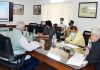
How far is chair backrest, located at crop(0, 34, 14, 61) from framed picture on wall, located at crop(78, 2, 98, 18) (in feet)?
12.2

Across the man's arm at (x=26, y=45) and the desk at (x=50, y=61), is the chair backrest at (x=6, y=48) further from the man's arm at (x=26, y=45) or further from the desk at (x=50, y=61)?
the desk at (x=50, y=61)

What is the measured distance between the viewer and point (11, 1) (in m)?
7.27

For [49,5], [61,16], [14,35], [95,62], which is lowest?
[95,62]

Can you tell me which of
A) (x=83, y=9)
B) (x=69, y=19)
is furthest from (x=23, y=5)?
(x=83, y=9)

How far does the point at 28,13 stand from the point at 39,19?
653 millimetres

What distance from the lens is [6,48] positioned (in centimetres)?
245

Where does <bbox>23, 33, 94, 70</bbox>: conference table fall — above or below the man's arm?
below

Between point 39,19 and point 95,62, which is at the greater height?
point 39,19

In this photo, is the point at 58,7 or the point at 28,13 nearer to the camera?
the point at 58,7

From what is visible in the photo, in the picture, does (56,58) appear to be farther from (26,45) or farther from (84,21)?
(84,21)

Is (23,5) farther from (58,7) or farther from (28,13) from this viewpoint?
(58,7)

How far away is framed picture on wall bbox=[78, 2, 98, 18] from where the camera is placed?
534cm

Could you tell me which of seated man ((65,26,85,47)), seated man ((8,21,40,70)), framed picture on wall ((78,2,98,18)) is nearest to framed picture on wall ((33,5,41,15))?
framed picture on wall ((78,2,98,18))

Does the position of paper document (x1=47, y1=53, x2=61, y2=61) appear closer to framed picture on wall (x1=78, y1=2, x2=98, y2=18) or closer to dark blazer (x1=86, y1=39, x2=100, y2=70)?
dark blazer (x1=86, y1=39, x2=100, y2=70)
